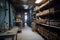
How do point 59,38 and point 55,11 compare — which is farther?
point 55,11

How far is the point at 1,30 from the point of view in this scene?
3.98 metres

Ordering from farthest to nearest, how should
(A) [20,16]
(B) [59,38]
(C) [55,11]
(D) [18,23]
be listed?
1. (A) [20,16]
2. (D) [18,23]
3. (C) [55,11]
4. (B) [59,38]

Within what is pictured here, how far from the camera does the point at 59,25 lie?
3686 millimetres

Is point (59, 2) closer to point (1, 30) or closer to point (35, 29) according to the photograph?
point (1, 30)

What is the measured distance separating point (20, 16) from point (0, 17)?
11529 millimetres

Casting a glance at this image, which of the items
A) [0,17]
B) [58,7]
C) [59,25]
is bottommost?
[59,25]

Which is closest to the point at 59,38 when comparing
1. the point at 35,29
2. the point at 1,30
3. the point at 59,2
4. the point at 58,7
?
the point at 58,7

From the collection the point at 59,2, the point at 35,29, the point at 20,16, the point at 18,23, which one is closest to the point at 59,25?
the point at 59,2

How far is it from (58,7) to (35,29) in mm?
5556

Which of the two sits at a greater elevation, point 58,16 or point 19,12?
point 19,12

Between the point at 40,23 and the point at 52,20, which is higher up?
the point at 52,20

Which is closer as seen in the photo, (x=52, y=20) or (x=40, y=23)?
(x=52, y=20)

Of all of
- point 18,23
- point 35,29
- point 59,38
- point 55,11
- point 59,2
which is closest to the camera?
point 59,38

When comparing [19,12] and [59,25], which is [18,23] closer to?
[19,12]
